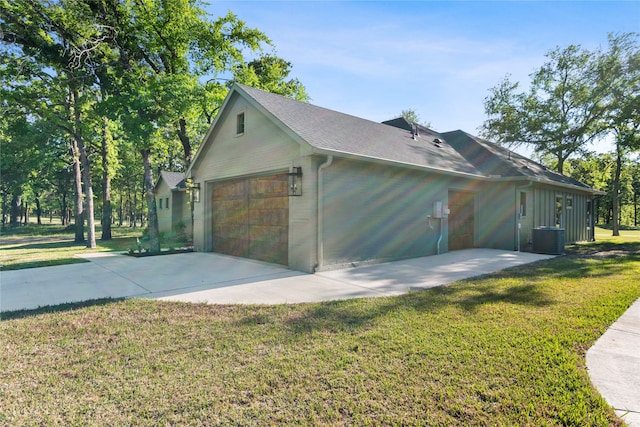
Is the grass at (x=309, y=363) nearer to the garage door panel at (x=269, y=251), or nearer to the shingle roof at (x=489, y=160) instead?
the garage door panel at (x=269, y=251)

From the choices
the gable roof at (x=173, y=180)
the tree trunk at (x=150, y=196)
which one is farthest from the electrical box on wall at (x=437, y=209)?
the gable roof at (x=173, y=180)

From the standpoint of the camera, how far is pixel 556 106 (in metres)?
20.4

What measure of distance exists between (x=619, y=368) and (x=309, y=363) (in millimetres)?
2892

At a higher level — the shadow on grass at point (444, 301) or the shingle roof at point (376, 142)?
the shingle roof at point (376, 142)

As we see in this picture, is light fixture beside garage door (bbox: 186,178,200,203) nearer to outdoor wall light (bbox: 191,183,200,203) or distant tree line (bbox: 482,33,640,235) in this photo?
outdoor wall light (bbox: 191,183,200,203)

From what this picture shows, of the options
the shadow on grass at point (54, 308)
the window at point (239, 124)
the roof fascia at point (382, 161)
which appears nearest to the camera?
the shadow on grass at point (54, 308)

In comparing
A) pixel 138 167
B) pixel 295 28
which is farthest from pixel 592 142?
pixel 138 167

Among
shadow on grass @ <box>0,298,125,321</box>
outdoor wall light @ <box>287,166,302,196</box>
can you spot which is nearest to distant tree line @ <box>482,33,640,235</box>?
outdoor wall light @ <box>287,166,302,196</box>

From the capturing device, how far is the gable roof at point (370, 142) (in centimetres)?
818

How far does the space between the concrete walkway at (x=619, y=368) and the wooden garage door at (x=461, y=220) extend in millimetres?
7792

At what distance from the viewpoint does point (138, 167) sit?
30344 mm

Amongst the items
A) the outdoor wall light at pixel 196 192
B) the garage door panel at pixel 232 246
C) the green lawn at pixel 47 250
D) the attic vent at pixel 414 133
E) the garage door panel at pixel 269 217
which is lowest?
the green lawn at pixel 47 250

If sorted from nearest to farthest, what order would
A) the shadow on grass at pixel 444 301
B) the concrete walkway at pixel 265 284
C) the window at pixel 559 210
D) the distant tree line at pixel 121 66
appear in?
the concrete walkway at pixel 265 284 < the shadow on grass at pixel 444 301 < the distant tree line at pixel 121 66 < the window at pixel 559 210

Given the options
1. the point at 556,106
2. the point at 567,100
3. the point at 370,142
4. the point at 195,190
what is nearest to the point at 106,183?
the point at 195,190
